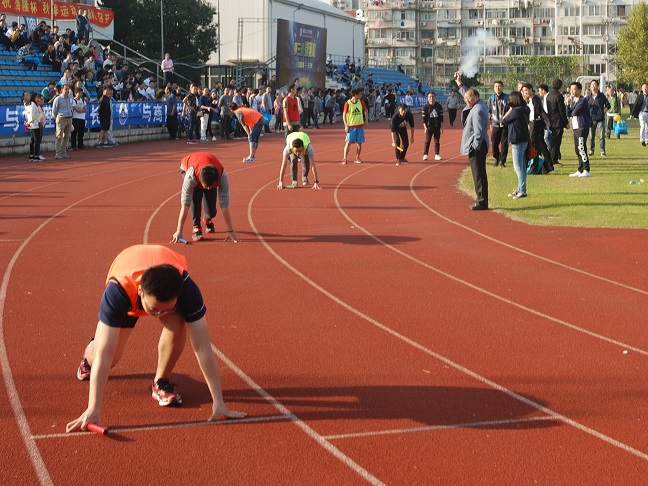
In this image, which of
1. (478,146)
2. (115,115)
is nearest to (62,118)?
(115,115)

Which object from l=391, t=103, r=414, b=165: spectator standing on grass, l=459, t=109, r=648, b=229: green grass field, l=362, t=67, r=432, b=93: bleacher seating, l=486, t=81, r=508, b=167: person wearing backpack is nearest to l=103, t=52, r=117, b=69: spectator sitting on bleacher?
l=391, t=103, r=414, b=165: spectator standing on grass

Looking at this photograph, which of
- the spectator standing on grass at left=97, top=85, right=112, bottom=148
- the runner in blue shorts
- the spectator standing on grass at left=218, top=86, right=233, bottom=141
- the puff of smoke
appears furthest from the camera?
the puff of smoke

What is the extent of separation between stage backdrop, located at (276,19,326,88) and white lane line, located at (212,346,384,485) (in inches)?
1621

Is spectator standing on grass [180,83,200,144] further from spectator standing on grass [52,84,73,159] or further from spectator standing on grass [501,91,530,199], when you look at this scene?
spectator standing on grass [501,91,530,199]

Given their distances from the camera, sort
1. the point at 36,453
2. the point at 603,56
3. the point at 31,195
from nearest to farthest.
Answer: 1. the point at 36,453
2. the point at 31,195
3. the point at 603,56

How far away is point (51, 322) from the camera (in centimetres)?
848

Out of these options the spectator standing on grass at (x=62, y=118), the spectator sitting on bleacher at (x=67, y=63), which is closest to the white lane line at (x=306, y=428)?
the spectator standing on grass at (x=62, y=118)

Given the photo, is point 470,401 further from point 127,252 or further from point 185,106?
point 185,106

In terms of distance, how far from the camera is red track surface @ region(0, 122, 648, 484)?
5.42 meters

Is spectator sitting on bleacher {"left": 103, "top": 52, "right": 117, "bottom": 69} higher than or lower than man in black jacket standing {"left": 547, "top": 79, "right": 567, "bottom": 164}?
higher

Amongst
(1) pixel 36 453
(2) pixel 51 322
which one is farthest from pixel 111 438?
(2) pixel 51 322

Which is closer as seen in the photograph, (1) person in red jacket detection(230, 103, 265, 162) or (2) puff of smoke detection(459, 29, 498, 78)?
(1) person in red jacket detection(230, 103, 265, 162)

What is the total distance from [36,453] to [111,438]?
44cm

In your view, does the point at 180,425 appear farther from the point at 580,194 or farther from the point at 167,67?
the point at 167,67
